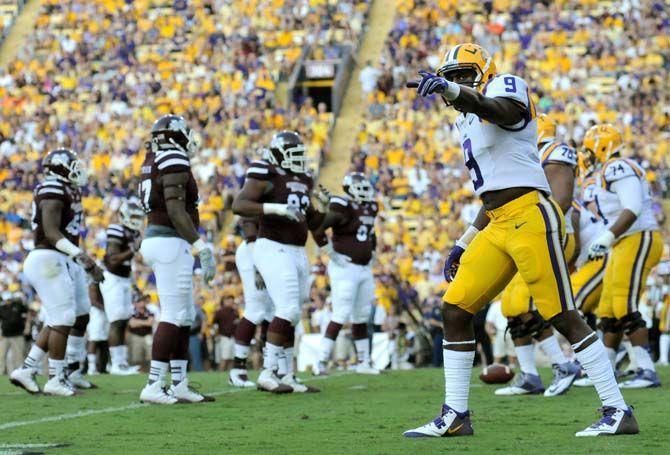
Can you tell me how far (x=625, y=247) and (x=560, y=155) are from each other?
3.88 feet

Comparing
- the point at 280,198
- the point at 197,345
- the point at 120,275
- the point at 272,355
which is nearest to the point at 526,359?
the point at 272,355

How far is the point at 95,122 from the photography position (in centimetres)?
2691

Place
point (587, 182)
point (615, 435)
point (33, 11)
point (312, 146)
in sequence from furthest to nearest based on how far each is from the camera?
point (33, 11) < point (312, 146) < point (587, 182) < point (615, 435)

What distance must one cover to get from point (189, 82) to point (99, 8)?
5.43 m

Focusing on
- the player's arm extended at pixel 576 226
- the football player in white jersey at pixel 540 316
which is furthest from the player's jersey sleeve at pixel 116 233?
the football player in white jersey at pixel 540 316

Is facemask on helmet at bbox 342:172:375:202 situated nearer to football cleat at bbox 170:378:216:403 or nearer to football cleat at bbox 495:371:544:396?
football cleat at bbox 495:371:544:396

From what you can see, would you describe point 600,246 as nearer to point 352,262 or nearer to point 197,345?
point 352,262

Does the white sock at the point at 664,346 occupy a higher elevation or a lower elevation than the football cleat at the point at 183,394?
lower

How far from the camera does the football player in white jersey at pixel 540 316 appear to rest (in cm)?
893

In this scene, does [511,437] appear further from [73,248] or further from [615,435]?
[73,248]

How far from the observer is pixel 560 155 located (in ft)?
29.3

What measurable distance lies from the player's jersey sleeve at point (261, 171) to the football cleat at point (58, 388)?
2.24 metres

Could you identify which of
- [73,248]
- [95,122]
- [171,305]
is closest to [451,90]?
[171,305]

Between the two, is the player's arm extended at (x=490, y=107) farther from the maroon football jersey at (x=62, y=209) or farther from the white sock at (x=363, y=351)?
the white sock at (x=363, y=351)
